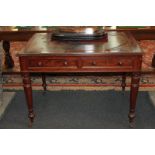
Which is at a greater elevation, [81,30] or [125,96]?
[81,30]

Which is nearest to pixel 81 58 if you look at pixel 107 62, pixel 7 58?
pixel 107 62

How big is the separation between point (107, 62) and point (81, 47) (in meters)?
0.24

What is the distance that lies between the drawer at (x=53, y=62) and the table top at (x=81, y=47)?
0.06 meters

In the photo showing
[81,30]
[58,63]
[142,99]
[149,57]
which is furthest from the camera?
[149,57]

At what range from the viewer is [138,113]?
8.39ft

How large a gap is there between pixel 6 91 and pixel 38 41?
3.61 feet

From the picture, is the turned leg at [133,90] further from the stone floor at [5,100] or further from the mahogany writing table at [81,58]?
the stone floor at [5,100]

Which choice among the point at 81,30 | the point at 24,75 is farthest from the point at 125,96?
the point at 24,75

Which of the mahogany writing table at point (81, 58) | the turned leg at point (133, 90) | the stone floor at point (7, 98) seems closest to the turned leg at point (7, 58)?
the stone floor at point (7, 98)

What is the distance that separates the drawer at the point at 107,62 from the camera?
1948mm

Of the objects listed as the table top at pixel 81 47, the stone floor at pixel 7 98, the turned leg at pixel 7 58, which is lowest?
the stone floor at pixel 7 98

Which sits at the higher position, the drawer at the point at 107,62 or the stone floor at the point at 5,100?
the drawer at the point at 107,62

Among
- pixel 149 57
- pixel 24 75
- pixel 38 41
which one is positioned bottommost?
pixel 149 57

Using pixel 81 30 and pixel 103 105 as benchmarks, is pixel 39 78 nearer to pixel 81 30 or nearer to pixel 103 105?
pixel 103 105
